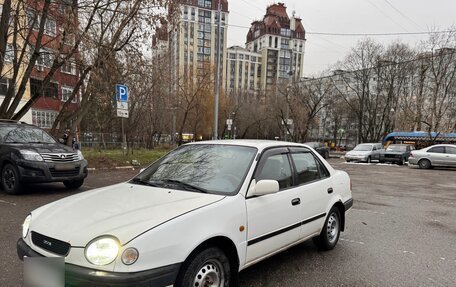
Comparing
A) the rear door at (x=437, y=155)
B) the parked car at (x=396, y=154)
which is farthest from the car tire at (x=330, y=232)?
the parked car at (x=396, y=154)

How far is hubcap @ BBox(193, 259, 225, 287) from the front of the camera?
2.79 m

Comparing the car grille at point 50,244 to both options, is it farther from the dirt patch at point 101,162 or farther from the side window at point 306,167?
the dirt patch at point 101,162

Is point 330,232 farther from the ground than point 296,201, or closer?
closer

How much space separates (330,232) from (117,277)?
11.5 feet

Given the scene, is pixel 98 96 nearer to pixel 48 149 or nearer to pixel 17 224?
pixel 48 149

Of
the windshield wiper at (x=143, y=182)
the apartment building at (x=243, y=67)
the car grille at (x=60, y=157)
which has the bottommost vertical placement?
the car grille at (x=60, y=157)

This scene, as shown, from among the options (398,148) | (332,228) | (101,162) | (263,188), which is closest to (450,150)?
(398,148)

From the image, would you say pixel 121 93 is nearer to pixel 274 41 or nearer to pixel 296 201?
pixel 296 201

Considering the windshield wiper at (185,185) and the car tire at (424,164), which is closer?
the windshield wiper at (185,185)

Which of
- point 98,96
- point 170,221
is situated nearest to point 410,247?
point 170,221

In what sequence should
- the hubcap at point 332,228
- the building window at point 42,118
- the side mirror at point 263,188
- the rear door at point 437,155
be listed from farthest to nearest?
the building window at point 42,118 < the rear door at point 437,155 < the hubcap at point 332,228 < the side mirror at point 263,188

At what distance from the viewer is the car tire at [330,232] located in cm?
468

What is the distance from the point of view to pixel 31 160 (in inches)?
301

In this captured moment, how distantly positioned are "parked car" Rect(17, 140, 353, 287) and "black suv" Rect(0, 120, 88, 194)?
4841 mm
